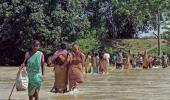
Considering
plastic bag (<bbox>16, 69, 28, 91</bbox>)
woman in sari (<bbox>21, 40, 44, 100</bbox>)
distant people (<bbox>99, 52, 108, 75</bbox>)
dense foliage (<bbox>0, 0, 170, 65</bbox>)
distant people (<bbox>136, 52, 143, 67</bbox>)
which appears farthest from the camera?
dense foliage (<bbox>0, 0, 170, 65</bbox>)

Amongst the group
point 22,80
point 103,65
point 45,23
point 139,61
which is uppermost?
point 45,23

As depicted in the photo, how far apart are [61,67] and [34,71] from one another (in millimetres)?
4134

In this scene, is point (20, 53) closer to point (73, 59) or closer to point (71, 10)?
point (71, 10)

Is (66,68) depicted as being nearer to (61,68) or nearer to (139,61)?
(61,68)

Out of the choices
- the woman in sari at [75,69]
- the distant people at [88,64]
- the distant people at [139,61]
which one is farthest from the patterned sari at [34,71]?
the distant people at [139,61]

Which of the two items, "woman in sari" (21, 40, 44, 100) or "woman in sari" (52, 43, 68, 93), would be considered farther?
"woman in sari" (52, 43, 68, 93)

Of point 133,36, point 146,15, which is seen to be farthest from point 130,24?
point 146,15

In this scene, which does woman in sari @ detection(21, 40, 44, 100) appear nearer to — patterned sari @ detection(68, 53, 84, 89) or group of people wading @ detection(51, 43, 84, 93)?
group of people wading @ detection(51, 43, 84, 93)

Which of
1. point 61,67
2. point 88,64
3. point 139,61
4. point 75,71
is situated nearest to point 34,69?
point 61,67

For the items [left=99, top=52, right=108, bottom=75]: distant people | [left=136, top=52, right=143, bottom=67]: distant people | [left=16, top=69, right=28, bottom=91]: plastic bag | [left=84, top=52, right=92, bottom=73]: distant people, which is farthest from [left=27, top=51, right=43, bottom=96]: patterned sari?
[left=136, top=52, right=143, bottom=67]: distant people

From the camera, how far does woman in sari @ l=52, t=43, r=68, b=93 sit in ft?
55.2

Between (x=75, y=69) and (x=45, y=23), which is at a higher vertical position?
(x=45, y=23)

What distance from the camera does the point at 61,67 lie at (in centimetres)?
1695

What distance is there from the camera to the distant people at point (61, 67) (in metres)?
16.8
